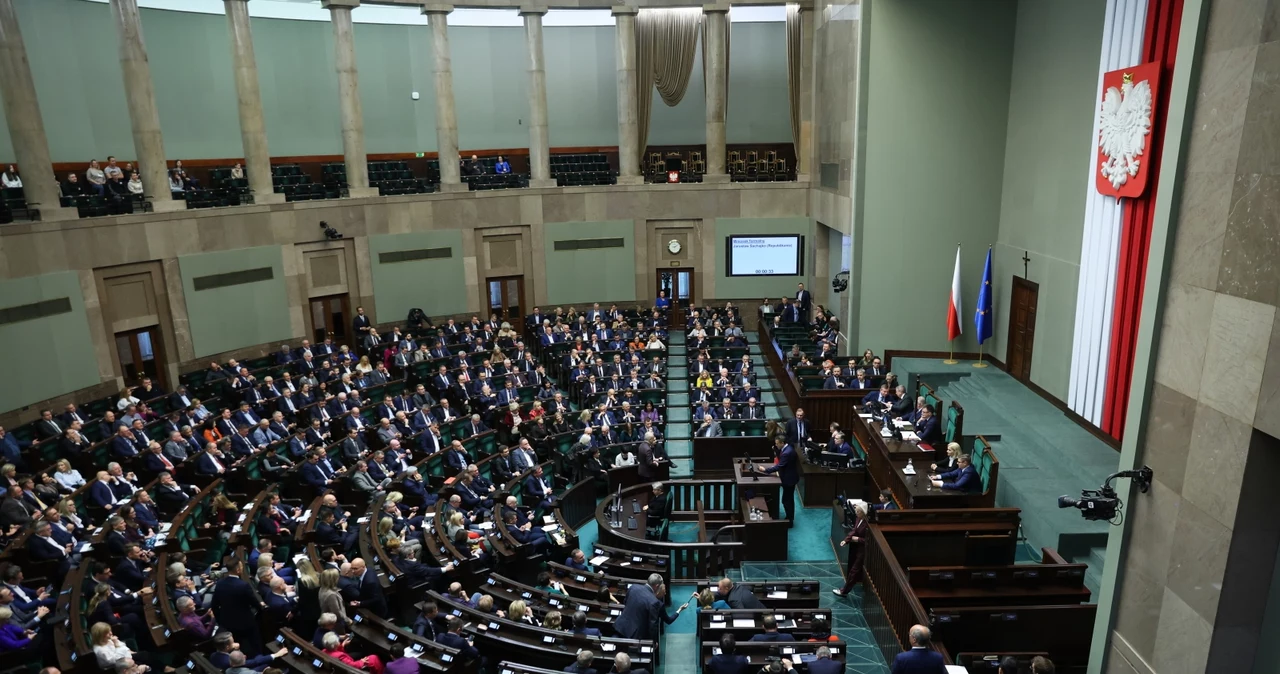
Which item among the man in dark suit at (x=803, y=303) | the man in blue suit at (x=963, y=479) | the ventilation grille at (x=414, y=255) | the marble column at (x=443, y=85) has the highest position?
the marble column at (x=443, y=85)

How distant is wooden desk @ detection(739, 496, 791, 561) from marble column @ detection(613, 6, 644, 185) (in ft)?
45.4

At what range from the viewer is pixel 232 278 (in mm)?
17656

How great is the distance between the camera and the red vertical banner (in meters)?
10.4

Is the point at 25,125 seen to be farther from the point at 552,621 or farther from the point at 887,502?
the point at 887,502

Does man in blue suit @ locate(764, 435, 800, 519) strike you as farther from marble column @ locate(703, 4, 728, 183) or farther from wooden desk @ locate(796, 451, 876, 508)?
marble column @ locate(703, 4, 728, 183)

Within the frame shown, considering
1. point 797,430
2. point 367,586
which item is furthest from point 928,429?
point 367,586

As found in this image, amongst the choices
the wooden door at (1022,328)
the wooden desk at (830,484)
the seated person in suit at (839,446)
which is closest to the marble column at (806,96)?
the wooden door at (1022,328)

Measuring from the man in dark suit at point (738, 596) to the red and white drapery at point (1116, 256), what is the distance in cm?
609

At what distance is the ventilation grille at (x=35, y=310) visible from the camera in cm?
1384

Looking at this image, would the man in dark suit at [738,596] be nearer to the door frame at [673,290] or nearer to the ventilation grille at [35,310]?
the ventilation grille at [35,310]

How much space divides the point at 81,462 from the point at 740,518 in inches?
377

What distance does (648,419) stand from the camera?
554 inches

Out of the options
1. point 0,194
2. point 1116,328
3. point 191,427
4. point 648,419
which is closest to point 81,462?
point 191,427

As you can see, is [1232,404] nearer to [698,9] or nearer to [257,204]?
[257,204]
